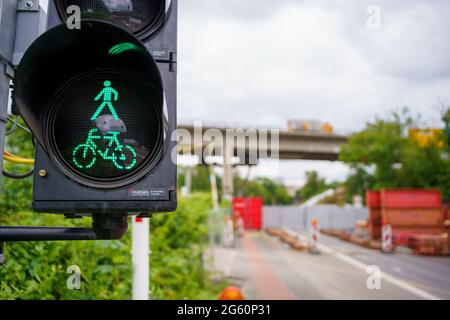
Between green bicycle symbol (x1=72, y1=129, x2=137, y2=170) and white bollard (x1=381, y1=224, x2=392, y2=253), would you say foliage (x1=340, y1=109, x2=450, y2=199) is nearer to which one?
white bollard (x1=381, y1=224, x2=392, y2=253)

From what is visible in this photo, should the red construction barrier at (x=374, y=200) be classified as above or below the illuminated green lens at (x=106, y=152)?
below

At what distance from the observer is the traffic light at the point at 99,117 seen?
1379 mm

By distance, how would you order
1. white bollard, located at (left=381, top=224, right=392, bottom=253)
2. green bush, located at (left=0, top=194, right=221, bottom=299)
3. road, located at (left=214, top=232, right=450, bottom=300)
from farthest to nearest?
white bollard, located at (left=381, top=224, right=392, bottom=253) < road, located at (left=214, top=232, right=450, bottom=300) < green bush, located at (left=0, top=194, right=221, bottom=299)

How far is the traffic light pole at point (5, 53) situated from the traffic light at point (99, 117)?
0.48 ft

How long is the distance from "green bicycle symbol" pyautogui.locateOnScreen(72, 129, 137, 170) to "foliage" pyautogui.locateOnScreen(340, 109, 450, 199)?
91.8 ft

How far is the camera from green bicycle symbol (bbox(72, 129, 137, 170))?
143 cm

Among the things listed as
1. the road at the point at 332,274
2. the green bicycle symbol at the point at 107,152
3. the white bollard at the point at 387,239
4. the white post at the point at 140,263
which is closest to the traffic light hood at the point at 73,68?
the green bicycle symbol at the point at 107,152

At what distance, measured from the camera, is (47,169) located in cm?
141

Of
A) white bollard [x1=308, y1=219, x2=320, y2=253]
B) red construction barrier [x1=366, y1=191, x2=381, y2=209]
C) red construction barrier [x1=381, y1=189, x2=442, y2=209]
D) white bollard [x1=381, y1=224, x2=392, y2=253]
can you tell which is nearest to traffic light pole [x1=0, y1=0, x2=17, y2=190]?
white bollard [x1=308, y1=219, x2=320, y2=253]

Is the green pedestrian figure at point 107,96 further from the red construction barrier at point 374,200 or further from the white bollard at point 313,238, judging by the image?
the red construction barrier at point 374,200

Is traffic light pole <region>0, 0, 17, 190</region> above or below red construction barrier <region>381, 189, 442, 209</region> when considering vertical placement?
above

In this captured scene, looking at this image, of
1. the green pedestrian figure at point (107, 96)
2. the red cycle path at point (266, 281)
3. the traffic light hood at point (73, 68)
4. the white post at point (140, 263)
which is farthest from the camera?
the red cycle path at point (266, 281)
